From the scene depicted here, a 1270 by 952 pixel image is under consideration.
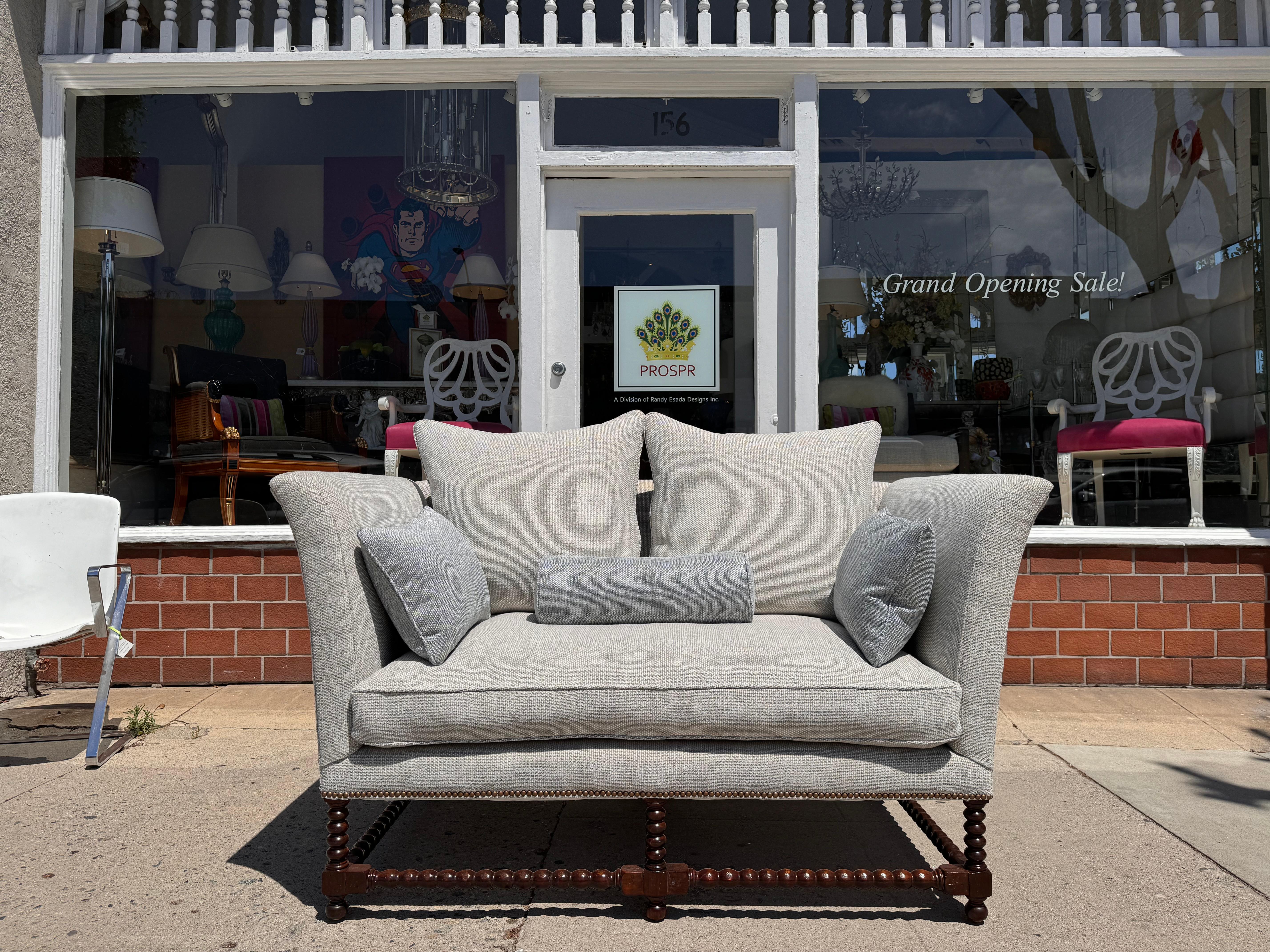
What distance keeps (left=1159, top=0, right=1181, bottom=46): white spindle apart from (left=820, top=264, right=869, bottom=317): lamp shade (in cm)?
167

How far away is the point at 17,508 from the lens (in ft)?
10.6

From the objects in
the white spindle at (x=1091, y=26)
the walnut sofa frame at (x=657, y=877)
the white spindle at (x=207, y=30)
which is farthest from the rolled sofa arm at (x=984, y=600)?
the white spindle at (x=207, y=30)

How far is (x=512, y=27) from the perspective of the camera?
3.86 metres

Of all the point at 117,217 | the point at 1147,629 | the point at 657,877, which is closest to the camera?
the point at 657,877

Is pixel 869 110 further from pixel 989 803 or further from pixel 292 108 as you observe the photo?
pixel 989 803

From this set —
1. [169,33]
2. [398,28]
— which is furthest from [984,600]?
[169,33]

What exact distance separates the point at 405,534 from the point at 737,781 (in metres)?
0.95

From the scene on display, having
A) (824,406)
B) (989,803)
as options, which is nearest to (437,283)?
(824,406)

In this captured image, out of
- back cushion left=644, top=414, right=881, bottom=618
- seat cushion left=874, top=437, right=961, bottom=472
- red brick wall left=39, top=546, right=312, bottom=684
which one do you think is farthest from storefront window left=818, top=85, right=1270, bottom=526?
red brick wall left=39, top=546, right=312, bottom=684

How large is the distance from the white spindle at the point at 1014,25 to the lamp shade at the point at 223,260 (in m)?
3.64

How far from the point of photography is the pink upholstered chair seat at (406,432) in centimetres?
423

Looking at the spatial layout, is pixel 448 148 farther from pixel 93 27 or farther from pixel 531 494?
pixel 531 494

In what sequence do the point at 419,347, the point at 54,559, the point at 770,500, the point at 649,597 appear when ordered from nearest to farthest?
the point at 649,597
the point at 770,500
the point at 54,559
the point at 419,347

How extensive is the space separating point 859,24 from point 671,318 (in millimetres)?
1545
